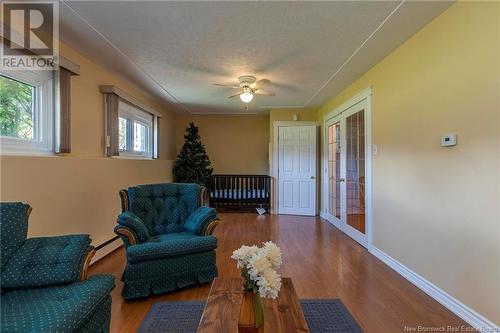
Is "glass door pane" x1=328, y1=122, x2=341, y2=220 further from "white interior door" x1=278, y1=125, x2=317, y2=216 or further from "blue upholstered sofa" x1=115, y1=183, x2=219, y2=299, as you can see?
"blue upholstered sofa" x1=115, y1=183, x2=219, y2=299

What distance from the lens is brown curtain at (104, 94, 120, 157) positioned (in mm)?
3499

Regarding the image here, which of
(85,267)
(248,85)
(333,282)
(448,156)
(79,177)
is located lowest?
(333,282)

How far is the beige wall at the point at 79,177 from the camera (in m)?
2.22

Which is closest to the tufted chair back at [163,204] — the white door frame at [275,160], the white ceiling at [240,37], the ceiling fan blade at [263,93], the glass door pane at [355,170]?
the white ceiling at [240,37]

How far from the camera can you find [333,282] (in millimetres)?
2580

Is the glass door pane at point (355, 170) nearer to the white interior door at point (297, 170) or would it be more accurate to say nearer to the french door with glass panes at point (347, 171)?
the french door with glass panes at point (347, 171)

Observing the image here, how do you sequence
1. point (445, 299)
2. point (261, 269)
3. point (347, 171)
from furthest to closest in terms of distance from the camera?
1. point (347, 171)
2. point (445, 299)
3. point (261, 269)

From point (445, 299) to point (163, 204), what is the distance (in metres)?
2.73

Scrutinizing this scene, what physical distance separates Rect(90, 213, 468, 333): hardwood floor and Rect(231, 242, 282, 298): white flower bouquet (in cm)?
113

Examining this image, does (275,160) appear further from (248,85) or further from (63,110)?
(63,110)

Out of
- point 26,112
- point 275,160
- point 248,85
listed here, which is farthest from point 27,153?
point 275,160

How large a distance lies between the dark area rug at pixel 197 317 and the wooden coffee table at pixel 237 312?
1.57 feet

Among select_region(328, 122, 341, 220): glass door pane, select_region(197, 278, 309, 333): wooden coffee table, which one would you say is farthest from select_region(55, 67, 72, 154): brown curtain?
select_region(328, 122, 341, 220): glass door pane

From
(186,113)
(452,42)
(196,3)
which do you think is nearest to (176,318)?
(196,3)
